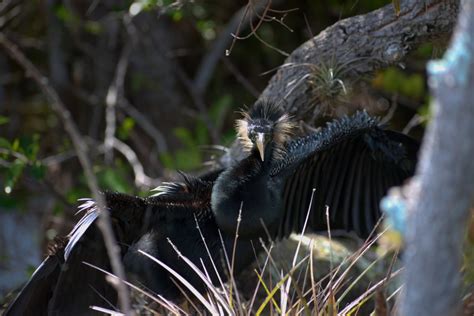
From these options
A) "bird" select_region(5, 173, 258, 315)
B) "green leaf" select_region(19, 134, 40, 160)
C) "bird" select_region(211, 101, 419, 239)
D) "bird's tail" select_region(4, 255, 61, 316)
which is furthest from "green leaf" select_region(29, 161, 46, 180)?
"bird" select_region(211, 101, 419, 239)

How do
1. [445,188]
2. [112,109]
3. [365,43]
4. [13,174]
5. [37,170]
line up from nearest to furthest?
[445,188] → [365,43] → [13,174] → [37,170] → [112,109]

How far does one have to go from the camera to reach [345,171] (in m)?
5.17

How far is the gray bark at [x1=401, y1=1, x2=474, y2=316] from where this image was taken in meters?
1.82

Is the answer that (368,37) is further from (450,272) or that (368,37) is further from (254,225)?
(450,272)

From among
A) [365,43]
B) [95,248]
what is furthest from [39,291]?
[365,43]

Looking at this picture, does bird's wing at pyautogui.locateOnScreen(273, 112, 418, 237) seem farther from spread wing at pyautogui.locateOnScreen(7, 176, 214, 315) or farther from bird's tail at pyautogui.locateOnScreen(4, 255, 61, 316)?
bird's tail at pyautogui.locateOnScreen(4, 255, 61, 316)

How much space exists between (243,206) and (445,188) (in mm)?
2577

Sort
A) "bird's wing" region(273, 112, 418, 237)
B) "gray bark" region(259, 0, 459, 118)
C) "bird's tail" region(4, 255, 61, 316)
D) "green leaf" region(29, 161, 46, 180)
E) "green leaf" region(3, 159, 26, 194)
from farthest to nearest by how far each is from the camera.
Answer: "green leaf" region(29, 161, 46, 180), "green leaf" region(3, 159, 26, 194), "bird's wing" region(273, 112, 418, 237), "gray bark" region(259, 0, 459, 118), "bird's tail" region(4, 255, 61, 316)

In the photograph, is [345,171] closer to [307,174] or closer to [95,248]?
[307,174]

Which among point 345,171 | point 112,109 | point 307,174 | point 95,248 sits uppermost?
point 112,109

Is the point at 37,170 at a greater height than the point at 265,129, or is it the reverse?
the point at 37,170

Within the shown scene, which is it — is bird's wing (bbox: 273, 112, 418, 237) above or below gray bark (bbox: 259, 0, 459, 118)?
below

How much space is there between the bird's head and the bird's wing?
0.19 meters

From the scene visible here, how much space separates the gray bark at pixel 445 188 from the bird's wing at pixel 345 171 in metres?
2.89
